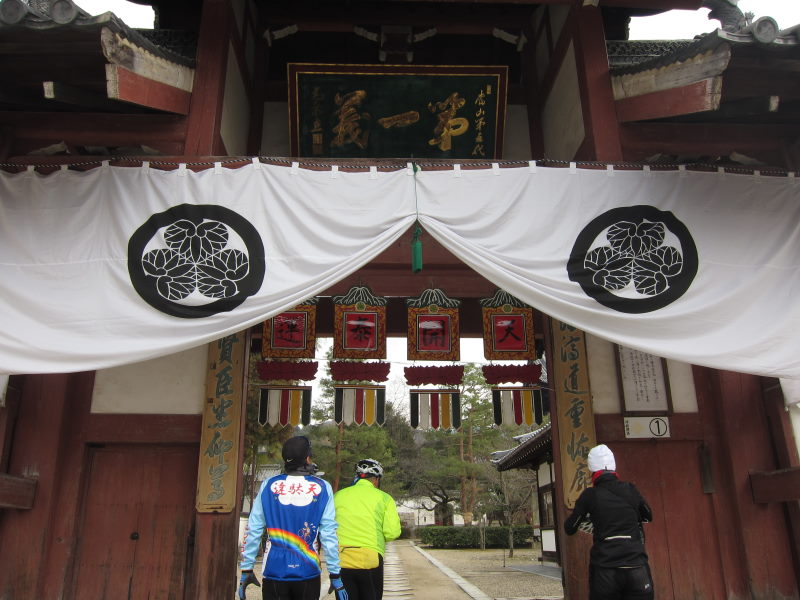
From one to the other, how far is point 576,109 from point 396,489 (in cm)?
2396

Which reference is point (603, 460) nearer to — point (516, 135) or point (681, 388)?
point (681, 388)

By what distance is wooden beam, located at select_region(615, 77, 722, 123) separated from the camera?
4523mm

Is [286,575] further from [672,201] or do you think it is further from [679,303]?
[672,201]

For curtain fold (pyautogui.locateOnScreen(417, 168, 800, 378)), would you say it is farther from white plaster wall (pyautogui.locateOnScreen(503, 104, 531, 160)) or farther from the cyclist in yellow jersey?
white plaster wall (pyautogui.locateOnScreen(503, 104, 531, 160))

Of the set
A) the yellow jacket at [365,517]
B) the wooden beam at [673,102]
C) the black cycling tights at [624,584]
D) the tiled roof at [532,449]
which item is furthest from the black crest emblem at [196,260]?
the tiled roof at [532,449]

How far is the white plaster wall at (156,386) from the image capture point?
5.30 metres

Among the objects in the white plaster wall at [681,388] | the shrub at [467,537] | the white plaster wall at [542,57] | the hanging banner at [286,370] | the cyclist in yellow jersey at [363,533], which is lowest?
the shrub at [467,537]

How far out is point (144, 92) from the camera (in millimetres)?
4820

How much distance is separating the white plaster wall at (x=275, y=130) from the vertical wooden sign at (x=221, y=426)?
8.17 feet

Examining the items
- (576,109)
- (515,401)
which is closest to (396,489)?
(515,401)

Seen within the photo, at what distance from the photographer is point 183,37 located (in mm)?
5980

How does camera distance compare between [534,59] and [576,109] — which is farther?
[534,59]

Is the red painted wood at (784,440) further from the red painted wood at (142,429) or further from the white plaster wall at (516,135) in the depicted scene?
the red painted wood at (142,429)

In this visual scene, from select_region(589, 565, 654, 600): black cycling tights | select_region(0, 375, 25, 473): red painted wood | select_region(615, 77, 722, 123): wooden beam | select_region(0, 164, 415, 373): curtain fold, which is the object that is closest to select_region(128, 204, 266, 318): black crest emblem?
select_region(0, 164, 415, 373): curtain fold
